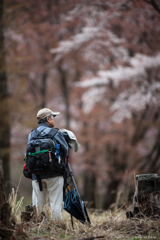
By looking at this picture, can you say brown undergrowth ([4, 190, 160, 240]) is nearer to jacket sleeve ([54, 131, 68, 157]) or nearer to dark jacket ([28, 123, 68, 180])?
dark jacket ([28, 123, 68, 180])

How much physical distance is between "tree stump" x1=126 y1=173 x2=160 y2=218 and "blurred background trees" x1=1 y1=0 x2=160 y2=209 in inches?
112

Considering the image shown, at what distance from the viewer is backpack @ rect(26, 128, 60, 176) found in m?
3.23

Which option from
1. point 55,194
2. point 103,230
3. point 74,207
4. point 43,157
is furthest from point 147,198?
point 43,157

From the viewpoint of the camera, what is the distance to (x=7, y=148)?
720cm

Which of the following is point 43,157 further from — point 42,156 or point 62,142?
point 62,142

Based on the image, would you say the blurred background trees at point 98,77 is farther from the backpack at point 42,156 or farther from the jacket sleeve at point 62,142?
the backpack at point 42,156

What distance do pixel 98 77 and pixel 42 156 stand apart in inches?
229

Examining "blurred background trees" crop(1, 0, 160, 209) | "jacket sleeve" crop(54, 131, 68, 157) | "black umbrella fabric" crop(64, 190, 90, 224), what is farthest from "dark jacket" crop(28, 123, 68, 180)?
"blurred background trees" crop(1, 0, 160, 209)

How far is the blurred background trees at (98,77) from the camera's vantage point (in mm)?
7332

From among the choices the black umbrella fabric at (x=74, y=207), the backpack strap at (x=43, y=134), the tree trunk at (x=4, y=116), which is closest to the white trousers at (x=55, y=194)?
the black umbrella fabric at (x=74, y=207)

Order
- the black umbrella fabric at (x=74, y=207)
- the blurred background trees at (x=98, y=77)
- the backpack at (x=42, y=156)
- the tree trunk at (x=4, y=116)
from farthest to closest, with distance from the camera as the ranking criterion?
the blurred background trees at (x=98, y=77), the tree trunk at (x=4, y=116), the black umbrella fabric at (x=74, y=207), the backpack at (x=42, y=156)

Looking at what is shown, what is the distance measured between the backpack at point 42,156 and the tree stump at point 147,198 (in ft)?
4.20

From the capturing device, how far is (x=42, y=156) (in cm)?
324

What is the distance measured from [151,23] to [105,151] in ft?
18.0
